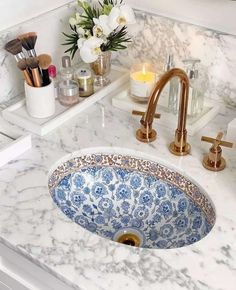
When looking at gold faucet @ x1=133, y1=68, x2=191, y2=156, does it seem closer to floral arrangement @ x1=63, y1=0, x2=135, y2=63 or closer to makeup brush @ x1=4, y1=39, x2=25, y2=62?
floral arrangement @ x1=63, y1=0, x2=135, y2=63

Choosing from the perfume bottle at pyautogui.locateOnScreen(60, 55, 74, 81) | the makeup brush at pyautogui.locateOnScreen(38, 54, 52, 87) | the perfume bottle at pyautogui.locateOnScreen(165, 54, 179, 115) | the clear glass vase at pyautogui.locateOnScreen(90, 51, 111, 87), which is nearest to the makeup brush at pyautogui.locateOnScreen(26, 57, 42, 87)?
the makeup brush at pyautogui.locateOnScreen(38, 54, 52, 87)

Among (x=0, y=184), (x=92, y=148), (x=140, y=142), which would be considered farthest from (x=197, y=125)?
(x=0, y=184)

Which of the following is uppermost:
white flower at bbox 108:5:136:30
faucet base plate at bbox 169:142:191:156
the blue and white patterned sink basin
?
white flower at bbox 108:5:136:30

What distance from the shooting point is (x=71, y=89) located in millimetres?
1510

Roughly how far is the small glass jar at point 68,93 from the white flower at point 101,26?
5.9 inches

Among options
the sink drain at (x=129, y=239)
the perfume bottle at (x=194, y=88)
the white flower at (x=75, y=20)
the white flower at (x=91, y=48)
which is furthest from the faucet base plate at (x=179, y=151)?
the white flower at (x=75, y=20)

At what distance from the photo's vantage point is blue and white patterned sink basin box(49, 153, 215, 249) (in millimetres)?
1354

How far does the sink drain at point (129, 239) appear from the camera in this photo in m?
1.37

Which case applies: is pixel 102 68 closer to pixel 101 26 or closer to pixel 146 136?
pixel 101 26

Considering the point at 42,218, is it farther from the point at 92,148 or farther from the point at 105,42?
the point at 105,42

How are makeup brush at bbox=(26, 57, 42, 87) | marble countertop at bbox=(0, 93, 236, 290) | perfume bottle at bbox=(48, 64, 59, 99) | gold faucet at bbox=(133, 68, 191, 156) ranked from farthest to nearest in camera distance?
1. perfume bottle at bbox=(48, 64, 59, 99)
2. makeup brush at bbox=(26, 57, 42, 87)
3. gold faucet at bbox=(133, 68, 191, 156)
4. marble countertop at bbox=(0, 93, 236, 290)

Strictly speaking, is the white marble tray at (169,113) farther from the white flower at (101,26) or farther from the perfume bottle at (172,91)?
A: the white flower at (101,26)

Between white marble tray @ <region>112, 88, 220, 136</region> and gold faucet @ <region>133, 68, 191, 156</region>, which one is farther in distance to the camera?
white marble tray @ <region>112, 88, 220, 136</region>

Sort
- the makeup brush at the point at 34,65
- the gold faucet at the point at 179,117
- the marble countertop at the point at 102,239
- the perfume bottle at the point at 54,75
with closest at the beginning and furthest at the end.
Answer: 1. the marble countertop at the point at 102,239
2. the gold faucet at the point at 179,117
3. the makeup brush at the point at 34,65
4. the perfume bottle at the point at 54,75
